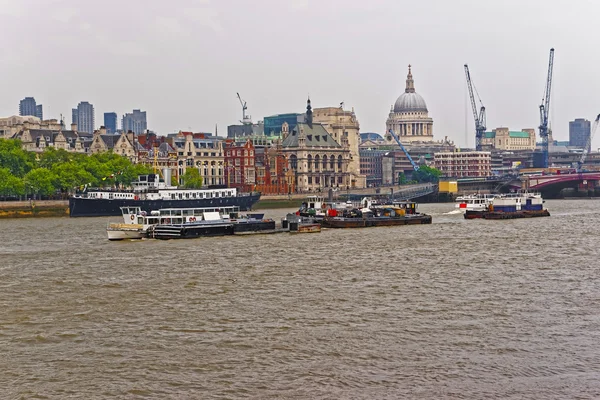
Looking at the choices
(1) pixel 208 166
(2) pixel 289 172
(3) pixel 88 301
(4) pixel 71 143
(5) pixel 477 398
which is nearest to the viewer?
(5) pixel 477 398

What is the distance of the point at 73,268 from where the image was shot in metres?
51.2

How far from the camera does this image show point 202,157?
557ft

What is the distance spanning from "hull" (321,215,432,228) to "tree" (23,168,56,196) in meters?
43.7

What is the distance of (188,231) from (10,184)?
49.9 m

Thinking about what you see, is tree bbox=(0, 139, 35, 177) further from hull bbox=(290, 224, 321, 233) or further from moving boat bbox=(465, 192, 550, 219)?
hull bbox=(290, 224, 321, 233)

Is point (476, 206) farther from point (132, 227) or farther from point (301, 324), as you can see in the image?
point (301, 324)

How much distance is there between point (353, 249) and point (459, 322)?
28685 mm

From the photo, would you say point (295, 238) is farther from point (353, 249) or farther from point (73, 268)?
point (73, 268)

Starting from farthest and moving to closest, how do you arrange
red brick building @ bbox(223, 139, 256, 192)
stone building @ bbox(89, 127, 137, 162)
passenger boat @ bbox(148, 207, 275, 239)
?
red brick building @ bbox(223, 139, 256, 192) < stone building @ bbox(89, 127, 137, 162) < passenger boat @ bbox(148, 207, 275, 239)

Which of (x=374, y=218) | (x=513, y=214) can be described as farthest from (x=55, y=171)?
(x=513, y=214)

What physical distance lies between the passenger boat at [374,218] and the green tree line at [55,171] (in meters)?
40.7

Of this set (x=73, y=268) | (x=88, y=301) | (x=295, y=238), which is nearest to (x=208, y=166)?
(x=295, y=238)

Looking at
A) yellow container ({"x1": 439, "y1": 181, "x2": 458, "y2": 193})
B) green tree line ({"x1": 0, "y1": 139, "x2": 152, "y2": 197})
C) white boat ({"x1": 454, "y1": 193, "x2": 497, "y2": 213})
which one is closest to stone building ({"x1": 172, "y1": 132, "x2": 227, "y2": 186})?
green tree line ({"x1": 0, "y1": 139, "x2": 152, "y2": 197})

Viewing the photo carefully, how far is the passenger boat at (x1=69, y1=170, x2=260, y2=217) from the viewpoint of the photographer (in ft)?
341
